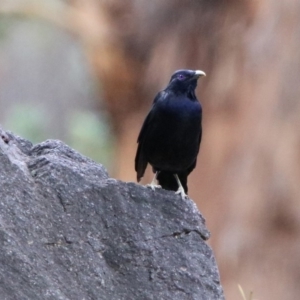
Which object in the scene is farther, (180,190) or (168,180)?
(168,180)

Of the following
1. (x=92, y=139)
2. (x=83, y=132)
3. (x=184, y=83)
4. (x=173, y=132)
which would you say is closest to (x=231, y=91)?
(x=184, y=83)

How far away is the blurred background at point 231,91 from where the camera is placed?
25.5 ft

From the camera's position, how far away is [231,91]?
7.98m

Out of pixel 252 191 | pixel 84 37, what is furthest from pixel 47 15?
pixel 252 191

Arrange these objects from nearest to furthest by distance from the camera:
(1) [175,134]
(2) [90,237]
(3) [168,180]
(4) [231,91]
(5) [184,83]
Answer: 1. (2) [90,237]
2. (1) [175,134]
3. (5) [184,83]
4. (3) [168,180]
5. (4) [231,91]

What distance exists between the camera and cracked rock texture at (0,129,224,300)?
393cm

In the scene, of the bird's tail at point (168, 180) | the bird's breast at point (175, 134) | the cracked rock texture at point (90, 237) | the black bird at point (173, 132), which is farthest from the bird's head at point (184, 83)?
the cracked rock texture at point (90, 237)

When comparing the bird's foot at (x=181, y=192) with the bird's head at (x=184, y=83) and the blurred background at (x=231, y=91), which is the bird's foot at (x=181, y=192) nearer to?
the bird's head at (x=184, y=83)

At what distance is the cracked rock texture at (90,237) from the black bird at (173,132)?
60 centimetres

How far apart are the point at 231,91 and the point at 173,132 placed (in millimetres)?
2970

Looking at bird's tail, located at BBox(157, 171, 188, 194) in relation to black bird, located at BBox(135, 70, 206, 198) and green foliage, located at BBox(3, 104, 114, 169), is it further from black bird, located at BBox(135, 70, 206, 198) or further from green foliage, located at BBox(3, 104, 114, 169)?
green foliage, located at BBox(3, 104, 114, 169)

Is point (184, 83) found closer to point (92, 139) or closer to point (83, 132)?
point (83, 132)

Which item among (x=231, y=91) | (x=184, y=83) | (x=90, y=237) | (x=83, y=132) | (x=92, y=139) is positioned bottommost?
(x=90, y=237)

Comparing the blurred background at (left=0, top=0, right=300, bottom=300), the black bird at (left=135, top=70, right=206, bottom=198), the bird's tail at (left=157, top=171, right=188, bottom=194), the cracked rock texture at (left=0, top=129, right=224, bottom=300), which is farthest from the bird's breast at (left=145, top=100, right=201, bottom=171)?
the blurred background at (left=0, top=0, right=300, bottom=300)
